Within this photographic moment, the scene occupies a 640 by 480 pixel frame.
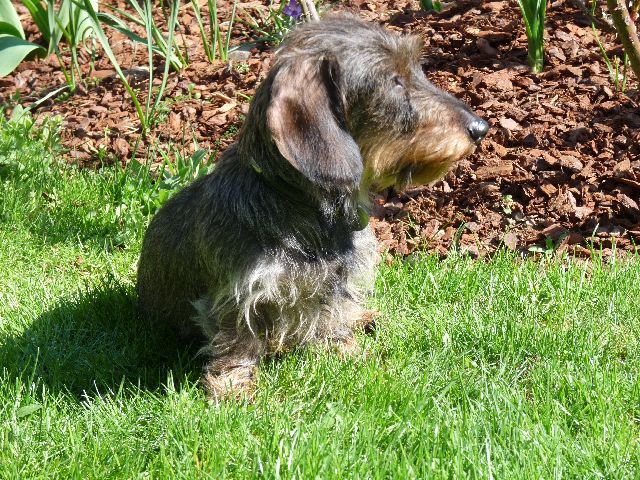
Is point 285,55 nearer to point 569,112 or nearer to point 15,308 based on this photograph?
point 15,308

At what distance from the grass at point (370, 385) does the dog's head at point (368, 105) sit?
2.99ft

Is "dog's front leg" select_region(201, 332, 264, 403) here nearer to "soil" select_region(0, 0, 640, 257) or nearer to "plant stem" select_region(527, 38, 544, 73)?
"soil" select_region(0, 0, 640, 257)

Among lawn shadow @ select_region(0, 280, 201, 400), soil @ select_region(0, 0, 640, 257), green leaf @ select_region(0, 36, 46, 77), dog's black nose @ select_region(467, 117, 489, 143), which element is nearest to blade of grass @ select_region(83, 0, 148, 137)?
soil @ select_region(0, 0, 640, 257)

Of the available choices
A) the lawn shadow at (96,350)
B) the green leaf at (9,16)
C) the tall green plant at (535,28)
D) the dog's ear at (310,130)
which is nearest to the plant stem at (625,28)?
the tall green plant at (535,28)

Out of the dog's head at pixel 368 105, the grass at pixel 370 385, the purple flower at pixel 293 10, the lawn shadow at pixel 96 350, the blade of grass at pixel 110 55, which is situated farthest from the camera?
the purple flower at pixel 293 10

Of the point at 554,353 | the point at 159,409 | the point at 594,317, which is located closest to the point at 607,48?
the point at 594,317

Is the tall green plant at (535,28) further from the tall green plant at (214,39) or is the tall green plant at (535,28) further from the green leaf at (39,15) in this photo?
the green leaf at (39,15)

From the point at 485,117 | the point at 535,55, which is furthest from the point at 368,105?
the point at 535,55

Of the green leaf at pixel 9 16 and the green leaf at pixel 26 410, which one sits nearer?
the green leaf at pixel 26 410

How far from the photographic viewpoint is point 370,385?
12.0ft

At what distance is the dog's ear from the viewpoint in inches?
126

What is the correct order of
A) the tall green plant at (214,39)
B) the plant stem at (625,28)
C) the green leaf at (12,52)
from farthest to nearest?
the green leaf at (12,52)
the tall green plant at (214,39)
the plant stem at (625,28)

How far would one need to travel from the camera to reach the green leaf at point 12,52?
7.33m

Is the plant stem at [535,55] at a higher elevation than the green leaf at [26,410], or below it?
higher
